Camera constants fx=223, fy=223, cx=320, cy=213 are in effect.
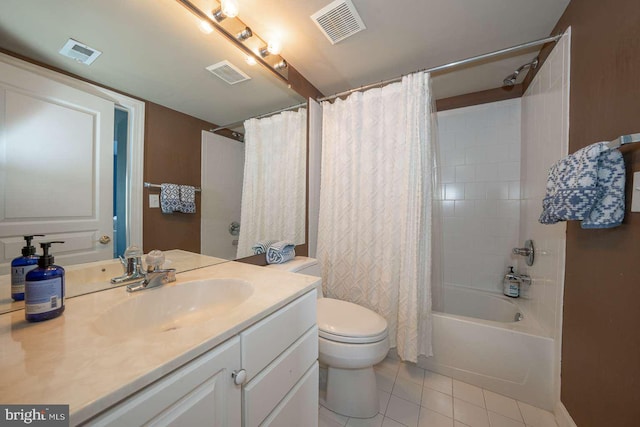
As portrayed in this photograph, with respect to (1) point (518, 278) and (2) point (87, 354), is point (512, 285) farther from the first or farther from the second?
(2) point (87, 354)

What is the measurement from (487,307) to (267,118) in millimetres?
2351

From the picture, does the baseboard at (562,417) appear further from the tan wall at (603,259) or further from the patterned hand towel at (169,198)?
the patterned hand towel at (169,198)

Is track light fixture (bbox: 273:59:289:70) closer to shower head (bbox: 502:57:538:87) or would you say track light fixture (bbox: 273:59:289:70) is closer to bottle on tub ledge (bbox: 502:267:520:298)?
shower head (bbox: 502:57:538:87)

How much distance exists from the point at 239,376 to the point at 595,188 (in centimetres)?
136

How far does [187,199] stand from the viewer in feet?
3.51

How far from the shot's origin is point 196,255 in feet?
3.61

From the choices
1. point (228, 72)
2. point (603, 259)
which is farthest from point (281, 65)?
point (603, 259)

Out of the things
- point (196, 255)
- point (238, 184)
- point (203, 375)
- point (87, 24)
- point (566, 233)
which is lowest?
point (203, 375)

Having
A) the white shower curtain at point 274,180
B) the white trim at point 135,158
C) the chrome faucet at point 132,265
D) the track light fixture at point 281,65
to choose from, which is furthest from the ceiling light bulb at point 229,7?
the chrome faucet at point 132,265

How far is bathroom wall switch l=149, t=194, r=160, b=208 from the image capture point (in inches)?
36.4

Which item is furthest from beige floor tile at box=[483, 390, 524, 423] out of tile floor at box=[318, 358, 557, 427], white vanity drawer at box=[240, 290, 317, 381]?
white vanity drawer at box=[240, 290, 317, 381]

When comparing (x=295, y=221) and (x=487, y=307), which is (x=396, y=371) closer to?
(x=487, y=307)

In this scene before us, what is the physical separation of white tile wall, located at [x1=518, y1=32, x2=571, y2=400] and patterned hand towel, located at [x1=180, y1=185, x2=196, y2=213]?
1.92 metres

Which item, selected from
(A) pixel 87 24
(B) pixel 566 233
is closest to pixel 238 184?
(A) pixel 87 24
